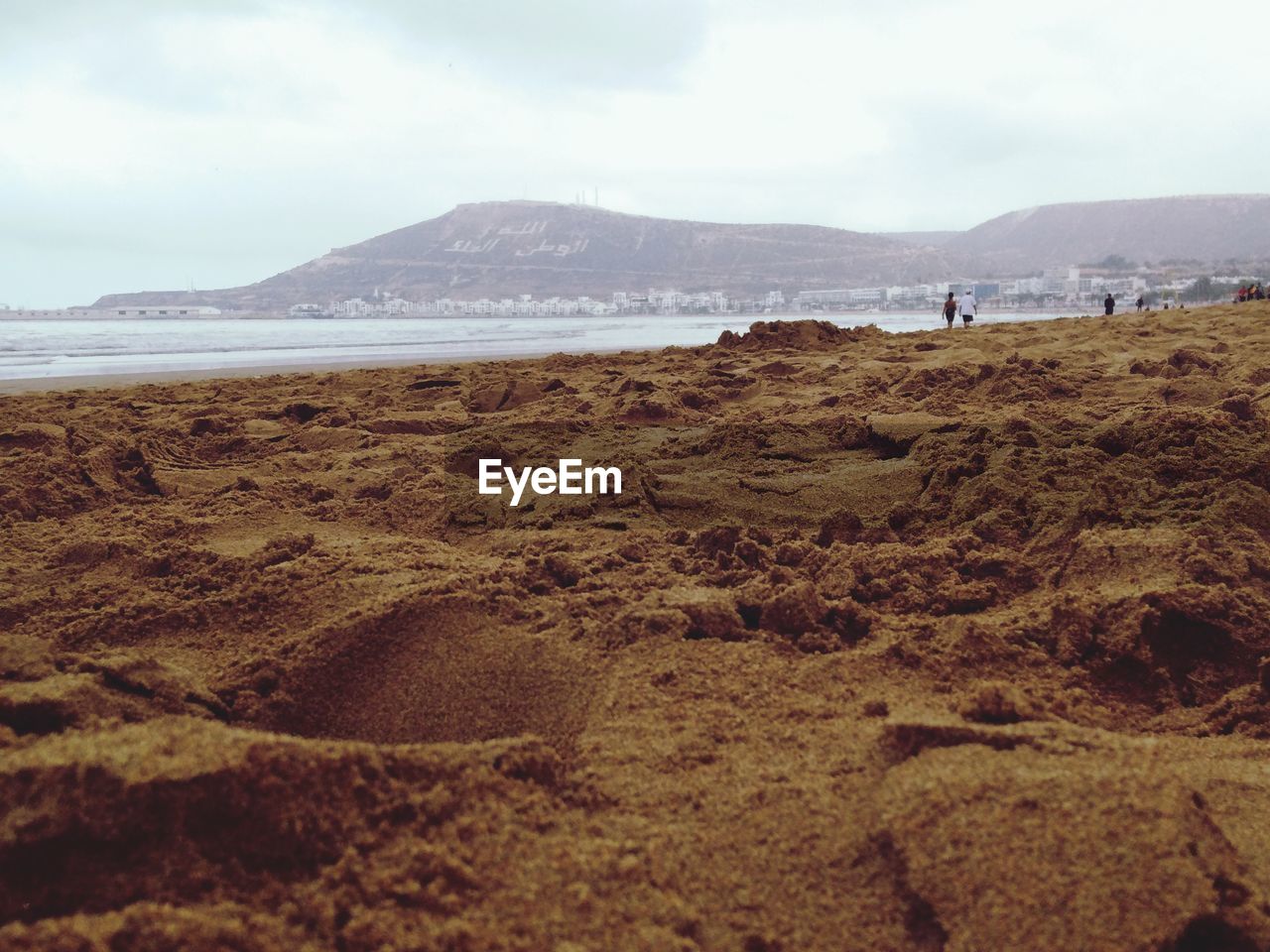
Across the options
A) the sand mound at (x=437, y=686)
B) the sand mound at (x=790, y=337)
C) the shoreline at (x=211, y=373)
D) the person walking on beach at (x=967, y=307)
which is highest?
the person walking on beach at (x=967, y=307)

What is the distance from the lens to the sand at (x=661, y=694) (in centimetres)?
107

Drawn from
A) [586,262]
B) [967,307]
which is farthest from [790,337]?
[586,262]

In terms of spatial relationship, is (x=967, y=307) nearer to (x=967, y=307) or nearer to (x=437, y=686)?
(x=967, y=307)

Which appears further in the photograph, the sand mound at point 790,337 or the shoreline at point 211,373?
the shoreline at point 211,373

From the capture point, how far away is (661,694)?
1.72 m

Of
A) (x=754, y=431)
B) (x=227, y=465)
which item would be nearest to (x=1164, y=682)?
(x=754, y=431)

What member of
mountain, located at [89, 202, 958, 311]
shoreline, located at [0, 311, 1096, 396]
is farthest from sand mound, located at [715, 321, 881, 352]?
mountain, located at [89, 202, 958, 311]

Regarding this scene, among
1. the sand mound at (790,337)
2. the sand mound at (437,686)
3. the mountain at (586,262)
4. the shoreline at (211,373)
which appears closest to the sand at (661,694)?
the sand mound at (437,686)

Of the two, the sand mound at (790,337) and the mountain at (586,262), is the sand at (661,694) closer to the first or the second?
the sand mound at (790,337)

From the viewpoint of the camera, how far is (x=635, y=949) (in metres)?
1.02

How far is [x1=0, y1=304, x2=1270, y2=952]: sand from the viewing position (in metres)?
1.07

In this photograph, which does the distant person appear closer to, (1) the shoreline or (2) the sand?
(1) the shoreline

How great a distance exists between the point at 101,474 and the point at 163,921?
335cm

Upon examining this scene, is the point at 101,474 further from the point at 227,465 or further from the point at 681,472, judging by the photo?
the point at 681,472
